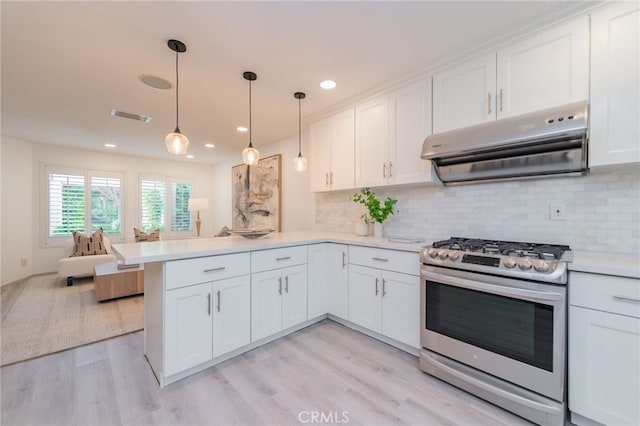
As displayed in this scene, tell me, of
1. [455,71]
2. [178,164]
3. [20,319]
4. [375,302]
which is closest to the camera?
[455,71]

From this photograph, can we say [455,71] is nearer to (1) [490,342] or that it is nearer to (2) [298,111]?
(2) [298,111]

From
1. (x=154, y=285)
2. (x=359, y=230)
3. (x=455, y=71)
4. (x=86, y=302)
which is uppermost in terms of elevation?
(x=455, y=71)

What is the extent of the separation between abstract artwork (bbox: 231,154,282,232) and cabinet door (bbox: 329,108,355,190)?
166 centimetres

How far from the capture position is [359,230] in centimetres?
305

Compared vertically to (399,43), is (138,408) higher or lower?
lower

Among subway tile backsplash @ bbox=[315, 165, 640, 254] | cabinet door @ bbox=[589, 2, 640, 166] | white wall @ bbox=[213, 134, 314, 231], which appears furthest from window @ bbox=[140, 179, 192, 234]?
cabinet door @ bbox=[589, 2, 640, 166]

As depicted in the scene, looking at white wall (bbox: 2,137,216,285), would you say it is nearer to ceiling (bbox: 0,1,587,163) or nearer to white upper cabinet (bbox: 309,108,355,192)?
ceiling (bbox: 0,1,587,163)

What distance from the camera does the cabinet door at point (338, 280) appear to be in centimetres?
272

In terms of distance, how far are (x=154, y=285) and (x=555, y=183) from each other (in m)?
3.04

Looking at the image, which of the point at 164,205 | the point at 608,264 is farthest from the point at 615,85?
the point at 164,205

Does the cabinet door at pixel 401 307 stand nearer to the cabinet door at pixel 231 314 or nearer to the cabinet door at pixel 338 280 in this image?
the cabinet door at pixel 338 280

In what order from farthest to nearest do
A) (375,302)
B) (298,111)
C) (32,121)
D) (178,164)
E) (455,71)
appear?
(178,164)
(32,121)
(298,111)
(375,302)
(455,71)

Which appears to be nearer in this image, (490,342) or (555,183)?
(490,342)

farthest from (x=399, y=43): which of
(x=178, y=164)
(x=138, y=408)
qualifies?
(x=178, y=164)
